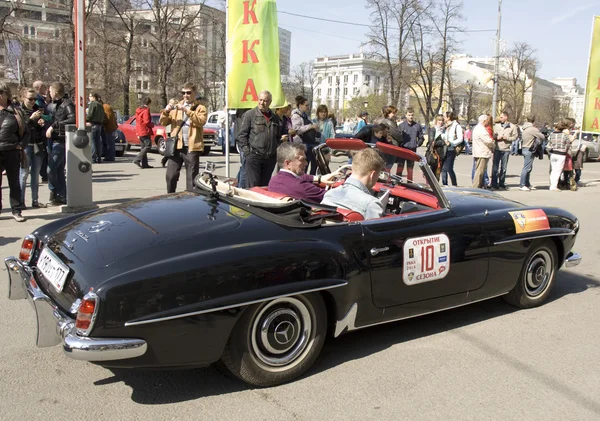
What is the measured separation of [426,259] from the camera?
3.79 meters

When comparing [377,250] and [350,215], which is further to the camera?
[350,215]

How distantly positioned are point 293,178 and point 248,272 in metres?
1.64

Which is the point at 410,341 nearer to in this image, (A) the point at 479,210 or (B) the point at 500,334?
Answer: (B) the point at 500,334

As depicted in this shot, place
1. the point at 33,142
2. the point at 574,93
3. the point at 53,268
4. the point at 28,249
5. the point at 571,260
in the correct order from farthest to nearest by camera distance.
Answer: the point at 574,93, the point at 33,142, the point at 571,260, the point at 28,249, the point at 53,268

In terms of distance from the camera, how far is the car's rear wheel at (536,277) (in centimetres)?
462

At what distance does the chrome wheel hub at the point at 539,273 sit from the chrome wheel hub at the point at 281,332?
2.29 m

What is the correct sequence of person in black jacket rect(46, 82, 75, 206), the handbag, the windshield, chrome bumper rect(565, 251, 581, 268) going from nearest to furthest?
the windshield < chrome bumper rect(565, 251, 581, 268) < the handbag < person in black jacket rect(46, 82, 75, 206)

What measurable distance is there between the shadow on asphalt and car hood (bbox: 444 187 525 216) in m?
0.87

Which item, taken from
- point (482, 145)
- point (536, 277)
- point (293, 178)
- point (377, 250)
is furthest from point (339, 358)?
point (482, 145)

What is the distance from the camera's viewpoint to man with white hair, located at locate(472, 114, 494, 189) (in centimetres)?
1209

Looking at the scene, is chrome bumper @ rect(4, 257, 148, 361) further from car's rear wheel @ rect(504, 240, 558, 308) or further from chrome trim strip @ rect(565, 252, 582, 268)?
chrome trim strip @ rect(565, 252, 582, 268)

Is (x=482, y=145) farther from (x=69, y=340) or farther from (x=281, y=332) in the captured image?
(x=69, y=340)

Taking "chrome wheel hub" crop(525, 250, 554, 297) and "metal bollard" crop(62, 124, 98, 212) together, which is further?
"metal bollard" crop(62, 124, 98, 212)

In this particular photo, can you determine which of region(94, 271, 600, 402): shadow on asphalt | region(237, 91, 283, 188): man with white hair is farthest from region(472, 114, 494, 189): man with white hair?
region(94, 271, 600, 402): shadow on asphalt
